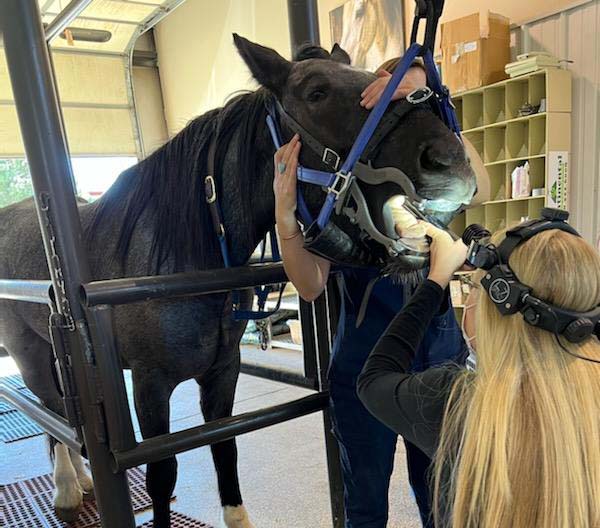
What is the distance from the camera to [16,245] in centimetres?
181

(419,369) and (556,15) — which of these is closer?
(419,369)

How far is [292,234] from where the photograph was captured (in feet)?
3.48

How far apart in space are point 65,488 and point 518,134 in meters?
3.96

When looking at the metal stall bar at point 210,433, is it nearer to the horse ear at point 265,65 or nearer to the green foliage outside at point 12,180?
the horse ear at point 265,65

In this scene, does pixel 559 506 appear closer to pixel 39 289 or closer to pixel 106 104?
pixel 39 289

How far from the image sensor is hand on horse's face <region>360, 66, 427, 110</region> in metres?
0.94

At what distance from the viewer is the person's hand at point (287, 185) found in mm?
1022

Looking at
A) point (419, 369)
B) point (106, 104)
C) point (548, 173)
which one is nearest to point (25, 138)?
point (419, 369)

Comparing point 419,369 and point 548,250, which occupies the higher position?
point 548,250

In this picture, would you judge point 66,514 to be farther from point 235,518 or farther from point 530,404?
point 530,404

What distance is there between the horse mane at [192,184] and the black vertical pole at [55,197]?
1.02ft

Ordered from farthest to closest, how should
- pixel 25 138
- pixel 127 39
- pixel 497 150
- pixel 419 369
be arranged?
1. pixel 127 39
2. pixel 497 150
3. pixel 419 369
4. pixel 25 138

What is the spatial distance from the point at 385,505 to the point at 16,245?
5.02 ft

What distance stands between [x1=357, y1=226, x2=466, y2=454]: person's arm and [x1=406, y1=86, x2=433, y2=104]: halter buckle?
252 mm
